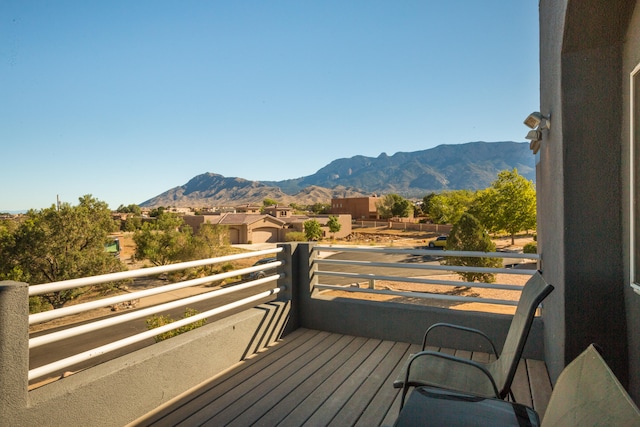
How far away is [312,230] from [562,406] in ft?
168

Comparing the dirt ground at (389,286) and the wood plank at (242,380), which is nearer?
the wood plank at (242,380)

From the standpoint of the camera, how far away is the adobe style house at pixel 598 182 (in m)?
1.95

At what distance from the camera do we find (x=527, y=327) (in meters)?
1.83

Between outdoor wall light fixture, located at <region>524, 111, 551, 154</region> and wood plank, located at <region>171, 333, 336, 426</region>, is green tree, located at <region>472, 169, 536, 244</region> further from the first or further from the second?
wood plank, located at <region>171, 333, 336, 426</region>

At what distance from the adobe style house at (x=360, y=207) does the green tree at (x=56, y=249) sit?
170 feet

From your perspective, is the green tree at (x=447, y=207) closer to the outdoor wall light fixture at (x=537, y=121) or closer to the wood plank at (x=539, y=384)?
the outdoor wall light fixture at (x=537, y=121)

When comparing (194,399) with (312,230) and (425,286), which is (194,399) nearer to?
(425,286)

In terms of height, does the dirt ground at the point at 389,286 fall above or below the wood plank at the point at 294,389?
below

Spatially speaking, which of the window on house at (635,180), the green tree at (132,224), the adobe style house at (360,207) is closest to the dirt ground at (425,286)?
the adobe style house at (360,207)

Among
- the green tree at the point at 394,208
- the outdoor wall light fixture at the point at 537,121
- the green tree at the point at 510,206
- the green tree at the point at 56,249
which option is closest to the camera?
the outdoor wall light fixture at the point at 537,121

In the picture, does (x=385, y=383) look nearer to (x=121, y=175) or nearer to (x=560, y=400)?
(x=560, y=400)

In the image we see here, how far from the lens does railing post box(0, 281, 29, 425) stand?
1.67 metres

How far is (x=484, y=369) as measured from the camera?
1823mm

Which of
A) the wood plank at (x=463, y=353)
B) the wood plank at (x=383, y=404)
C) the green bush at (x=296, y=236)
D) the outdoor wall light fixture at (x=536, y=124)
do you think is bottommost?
the green bush at (x=296, y=236)
